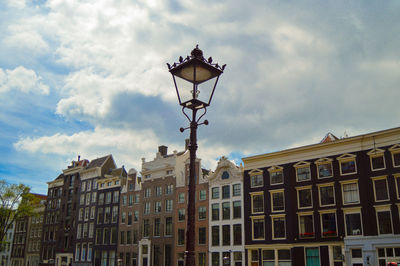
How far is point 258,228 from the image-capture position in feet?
153

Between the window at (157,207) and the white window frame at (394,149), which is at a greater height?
the white window frame at (394,149)

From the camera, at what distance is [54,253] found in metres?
75.8

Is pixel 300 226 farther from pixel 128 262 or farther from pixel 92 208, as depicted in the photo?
pixel 92 208

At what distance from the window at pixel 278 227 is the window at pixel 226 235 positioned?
611cm

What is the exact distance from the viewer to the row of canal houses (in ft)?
128

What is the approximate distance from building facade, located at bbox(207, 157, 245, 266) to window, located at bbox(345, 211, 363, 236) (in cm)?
1284

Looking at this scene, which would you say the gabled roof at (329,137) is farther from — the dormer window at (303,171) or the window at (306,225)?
the window at (306,225)

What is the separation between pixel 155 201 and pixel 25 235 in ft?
141

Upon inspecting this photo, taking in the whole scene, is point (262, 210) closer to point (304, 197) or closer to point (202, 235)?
point (304, 197)

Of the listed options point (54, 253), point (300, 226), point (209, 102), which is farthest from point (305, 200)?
point (54, 253)

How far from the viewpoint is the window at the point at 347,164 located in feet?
135

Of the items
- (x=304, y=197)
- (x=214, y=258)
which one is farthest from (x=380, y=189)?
(x=214, y=258)

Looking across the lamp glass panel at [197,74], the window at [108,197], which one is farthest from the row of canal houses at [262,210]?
the lamp glass panel at [197,74]

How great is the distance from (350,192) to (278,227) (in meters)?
9.16
